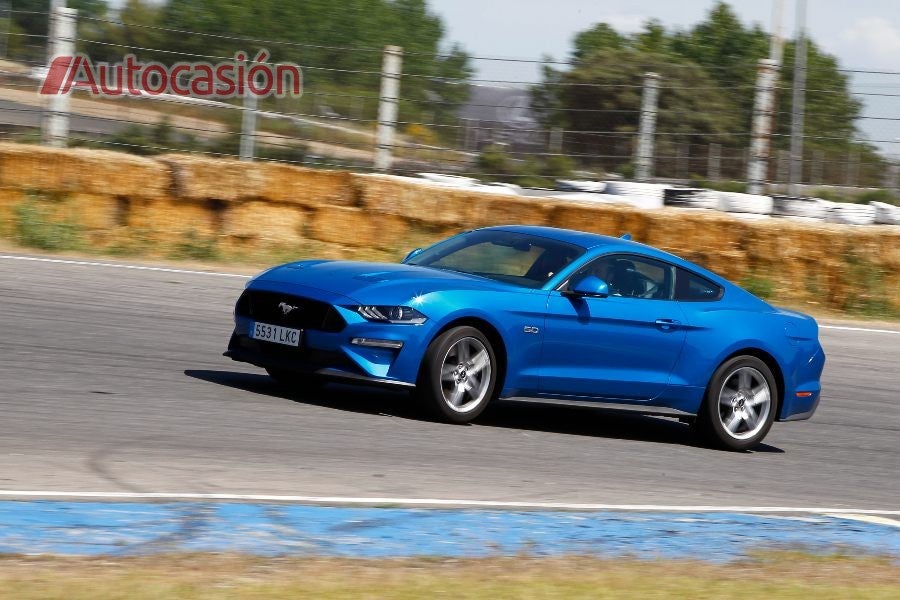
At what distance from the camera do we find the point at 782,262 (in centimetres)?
1628

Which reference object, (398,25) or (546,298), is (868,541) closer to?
(546,298)

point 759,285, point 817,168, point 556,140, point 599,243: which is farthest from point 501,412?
point 817,168

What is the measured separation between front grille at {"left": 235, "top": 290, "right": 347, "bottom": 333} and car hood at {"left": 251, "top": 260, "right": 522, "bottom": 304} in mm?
98

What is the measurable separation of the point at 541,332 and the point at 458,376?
0.63 m

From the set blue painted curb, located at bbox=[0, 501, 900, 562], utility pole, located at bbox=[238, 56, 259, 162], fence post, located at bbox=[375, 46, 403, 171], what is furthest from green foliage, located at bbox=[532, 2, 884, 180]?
blue painted curb, located at bbox=[0, 501, 900, 562]

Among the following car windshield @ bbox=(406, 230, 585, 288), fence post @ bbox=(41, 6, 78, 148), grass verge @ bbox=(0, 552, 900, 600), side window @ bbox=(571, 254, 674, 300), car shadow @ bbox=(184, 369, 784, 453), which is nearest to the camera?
grass verge @ bbox=(0, 552, 900, 600)

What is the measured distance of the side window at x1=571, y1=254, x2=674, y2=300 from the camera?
355 inches

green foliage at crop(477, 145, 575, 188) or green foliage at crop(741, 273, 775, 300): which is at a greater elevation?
green foliage at crop(477, 145, 575, 188)

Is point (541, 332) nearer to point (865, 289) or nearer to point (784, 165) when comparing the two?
point (865, 289)

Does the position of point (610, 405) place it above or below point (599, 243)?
below

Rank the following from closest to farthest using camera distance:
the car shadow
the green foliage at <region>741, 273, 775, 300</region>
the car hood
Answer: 1. the car hood
2. the car shadow
3. the green foliage at <region>741, 273, 775, 300</region>

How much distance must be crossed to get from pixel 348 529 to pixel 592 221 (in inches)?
425

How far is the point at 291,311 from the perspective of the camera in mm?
8273

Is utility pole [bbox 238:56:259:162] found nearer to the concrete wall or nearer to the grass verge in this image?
the concrete wall
